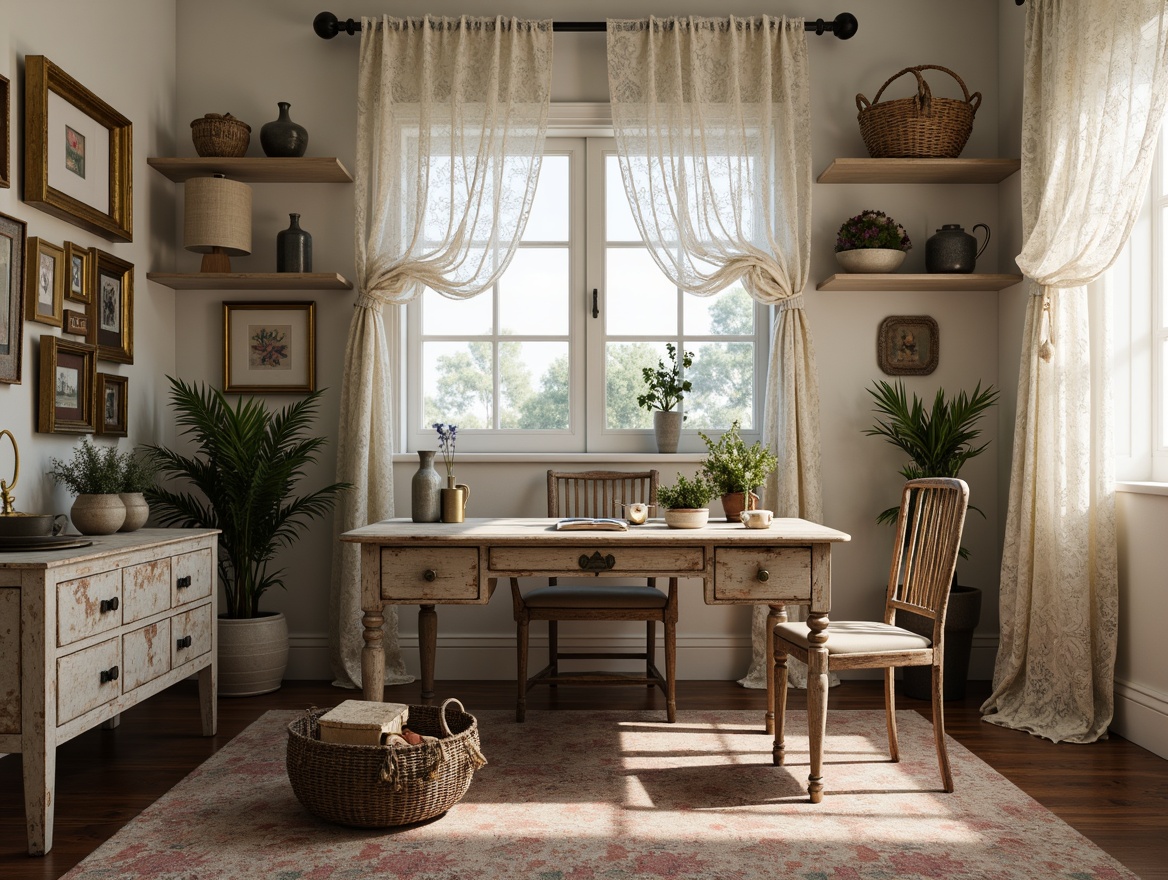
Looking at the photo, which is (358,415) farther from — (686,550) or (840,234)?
(840,234)

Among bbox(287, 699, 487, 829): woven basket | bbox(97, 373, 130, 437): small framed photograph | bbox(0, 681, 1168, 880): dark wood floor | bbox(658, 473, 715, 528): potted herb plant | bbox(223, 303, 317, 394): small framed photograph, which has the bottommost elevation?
bbox(0, 681, 1168, 880): dark wood floor

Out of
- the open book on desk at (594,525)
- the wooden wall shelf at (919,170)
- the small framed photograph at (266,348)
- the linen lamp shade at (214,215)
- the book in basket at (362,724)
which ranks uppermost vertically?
the wooden wall shelf at (919,170)

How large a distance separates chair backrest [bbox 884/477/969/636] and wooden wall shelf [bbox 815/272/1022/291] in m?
1.26

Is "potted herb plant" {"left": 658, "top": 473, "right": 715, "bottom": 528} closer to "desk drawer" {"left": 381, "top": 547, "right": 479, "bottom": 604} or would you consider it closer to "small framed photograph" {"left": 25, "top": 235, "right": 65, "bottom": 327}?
"desk drawer" {"left": 381, "top": 547, "right": 479, "bottom": 604}

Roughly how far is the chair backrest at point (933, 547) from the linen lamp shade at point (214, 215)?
2951 mm

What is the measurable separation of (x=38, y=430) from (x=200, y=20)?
2.20m

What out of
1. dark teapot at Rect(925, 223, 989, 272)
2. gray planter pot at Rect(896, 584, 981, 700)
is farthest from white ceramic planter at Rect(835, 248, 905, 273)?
gray planter pot at Rect(896, 584, 981, 700)

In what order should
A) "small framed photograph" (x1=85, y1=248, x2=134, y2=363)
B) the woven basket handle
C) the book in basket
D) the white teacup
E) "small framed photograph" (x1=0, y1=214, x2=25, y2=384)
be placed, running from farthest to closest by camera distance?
1. the woven basket handle
2. "small framed photograph" (x1=85, y1=248, x2=134, y2=363)
3. the white teacup
4. "small framed photograph" (x1=0, y1=214, x2=25, y2=384)
5. the book in basket

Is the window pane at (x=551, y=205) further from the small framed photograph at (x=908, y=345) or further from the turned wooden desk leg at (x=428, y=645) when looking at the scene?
the turned wooden desk leg at (x=428, y=645)

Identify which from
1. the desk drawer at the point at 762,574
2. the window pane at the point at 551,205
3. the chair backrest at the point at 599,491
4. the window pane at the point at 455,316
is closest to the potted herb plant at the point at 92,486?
the window pane at the point at 455,316

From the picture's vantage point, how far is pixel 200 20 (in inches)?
169

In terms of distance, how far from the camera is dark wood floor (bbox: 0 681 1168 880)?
244 centimetres

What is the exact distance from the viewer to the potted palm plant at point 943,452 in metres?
3.82

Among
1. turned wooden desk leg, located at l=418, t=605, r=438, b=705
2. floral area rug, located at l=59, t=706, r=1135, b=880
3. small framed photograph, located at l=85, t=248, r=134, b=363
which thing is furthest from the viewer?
turned wooden desk leg, located at l=418, t=605, r=438, b=705
